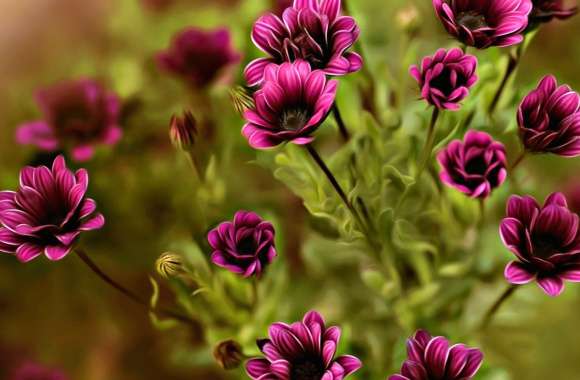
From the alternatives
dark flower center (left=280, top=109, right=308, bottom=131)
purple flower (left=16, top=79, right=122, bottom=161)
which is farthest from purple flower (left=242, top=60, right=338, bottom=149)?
purple flower (left=16, top=79, right=122, bottom=161)

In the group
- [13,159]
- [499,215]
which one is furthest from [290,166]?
[13,159]

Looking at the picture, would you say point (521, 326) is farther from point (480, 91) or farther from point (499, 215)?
point (480, 91)

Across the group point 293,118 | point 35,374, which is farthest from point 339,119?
point 35,374

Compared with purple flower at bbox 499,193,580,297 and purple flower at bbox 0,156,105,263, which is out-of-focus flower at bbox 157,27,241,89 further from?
purple flower at bbox 499,193,580,297

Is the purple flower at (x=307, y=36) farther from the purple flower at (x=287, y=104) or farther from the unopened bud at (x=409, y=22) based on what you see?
the unopened bud at (x=409, y=22)

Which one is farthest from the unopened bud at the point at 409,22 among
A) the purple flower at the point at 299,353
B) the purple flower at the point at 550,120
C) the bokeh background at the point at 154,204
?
the purple flower at the point at 299,353

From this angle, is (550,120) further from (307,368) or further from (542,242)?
(307,368)

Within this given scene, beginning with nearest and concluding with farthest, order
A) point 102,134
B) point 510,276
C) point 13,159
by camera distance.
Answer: point 510,276 → point 102,134 → point 13,159
